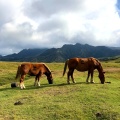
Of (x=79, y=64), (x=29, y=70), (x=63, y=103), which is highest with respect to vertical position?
(x=79, y=64)

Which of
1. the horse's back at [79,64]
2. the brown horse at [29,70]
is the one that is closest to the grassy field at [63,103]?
the brown horse at [29,70]

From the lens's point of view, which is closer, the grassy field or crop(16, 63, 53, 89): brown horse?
the grassy field

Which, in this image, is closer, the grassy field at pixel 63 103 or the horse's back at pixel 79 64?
the grassy field at pixel 63 103

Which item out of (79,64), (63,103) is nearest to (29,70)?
(79,64)

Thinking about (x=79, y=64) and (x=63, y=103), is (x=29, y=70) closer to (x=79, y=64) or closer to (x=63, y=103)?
(x=79, y=64)

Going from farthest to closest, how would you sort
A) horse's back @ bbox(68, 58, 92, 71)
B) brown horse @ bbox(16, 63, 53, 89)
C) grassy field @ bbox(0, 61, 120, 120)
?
horse's back @ bbox(68, 58, 92, 71), brown horse @ bbox(16, 63, 53, 89), grassy field @ bbox(0, 61, 120, 120)

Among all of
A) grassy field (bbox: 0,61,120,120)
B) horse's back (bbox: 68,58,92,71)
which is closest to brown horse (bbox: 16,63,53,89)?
grassy field (bbox: 0,61,120,120)

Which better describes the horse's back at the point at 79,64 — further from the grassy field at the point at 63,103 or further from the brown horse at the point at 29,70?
the grassy field at the point at 63,103

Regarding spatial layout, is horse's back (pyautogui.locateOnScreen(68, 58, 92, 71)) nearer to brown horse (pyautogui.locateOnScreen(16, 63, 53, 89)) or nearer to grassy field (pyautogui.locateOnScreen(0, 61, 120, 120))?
brown horse (pyautogui.locateOnScreen(16, 63, 53, 89))

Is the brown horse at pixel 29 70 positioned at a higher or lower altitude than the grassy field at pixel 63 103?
higher

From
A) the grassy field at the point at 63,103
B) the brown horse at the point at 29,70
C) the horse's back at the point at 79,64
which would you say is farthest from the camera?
the horse's back at the point at 79,64

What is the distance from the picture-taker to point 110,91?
2248 cm

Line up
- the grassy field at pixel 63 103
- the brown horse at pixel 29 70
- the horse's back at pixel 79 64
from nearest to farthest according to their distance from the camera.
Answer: the grassy field at pixel 63 103 < the brown horse at pixel 29 70 < the horse's back at pixel 79 64

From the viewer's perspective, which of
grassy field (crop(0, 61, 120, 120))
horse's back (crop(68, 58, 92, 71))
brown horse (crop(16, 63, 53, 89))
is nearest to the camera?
grassy field (crop(0, 61, 120, 120))
